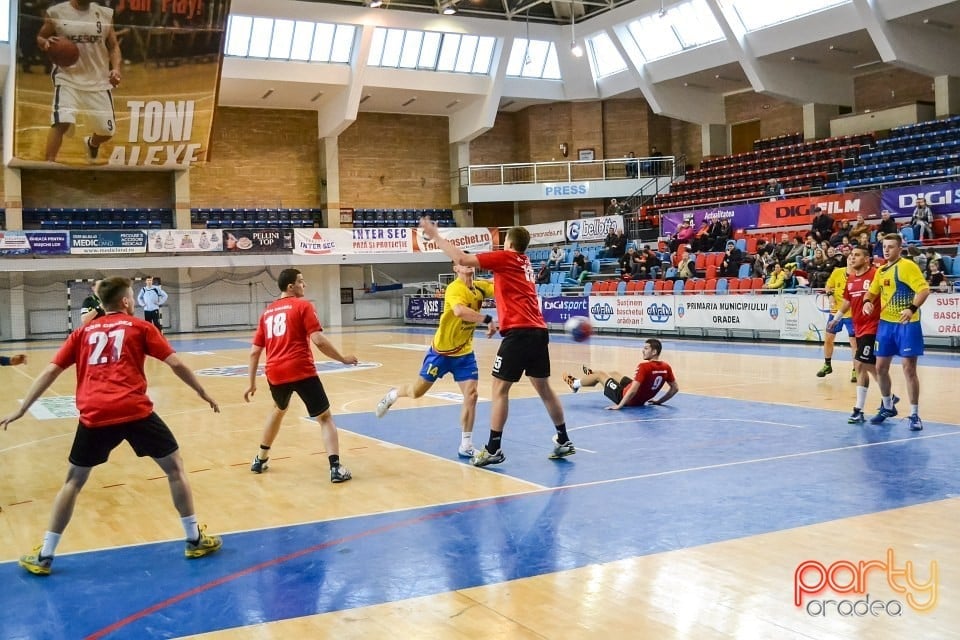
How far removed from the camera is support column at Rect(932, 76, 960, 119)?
29.4m

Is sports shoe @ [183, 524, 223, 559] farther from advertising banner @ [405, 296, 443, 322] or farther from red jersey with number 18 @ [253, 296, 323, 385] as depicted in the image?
advertising banner @ [405, 296, 443, 322]

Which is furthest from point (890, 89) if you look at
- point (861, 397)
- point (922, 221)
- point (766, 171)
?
point (861, 397)

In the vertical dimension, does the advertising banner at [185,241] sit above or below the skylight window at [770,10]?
below

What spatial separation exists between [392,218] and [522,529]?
35.3 meters

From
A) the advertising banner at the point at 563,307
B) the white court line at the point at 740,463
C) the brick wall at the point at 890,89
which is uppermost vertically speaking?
the brick wall at the point at 890,89

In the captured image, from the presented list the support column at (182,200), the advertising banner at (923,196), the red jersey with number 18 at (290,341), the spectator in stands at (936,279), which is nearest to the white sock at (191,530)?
the red jersey with number 18 at (290,341)

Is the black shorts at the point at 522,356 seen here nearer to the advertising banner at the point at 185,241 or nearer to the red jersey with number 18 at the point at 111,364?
the red jersey with number 18 at the point at 111,364

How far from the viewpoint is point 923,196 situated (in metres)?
24.8

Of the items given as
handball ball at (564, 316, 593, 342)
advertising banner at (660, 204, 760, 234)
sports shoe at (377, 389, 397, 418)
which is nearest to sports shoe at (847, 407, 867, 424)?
handball ball at (564, 316, 593, 342)

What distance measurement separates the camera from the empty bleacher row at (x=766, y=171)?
3036 cm

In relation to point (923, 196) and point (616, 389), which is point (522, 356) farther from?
point (923, 196)

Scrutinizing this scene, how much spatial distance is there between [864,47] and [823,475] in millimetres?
28366

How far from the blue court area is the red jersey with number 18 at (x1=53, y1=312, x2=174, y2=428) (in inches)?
33.6

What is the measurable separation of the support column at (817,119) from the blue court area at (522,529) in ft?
89.3
